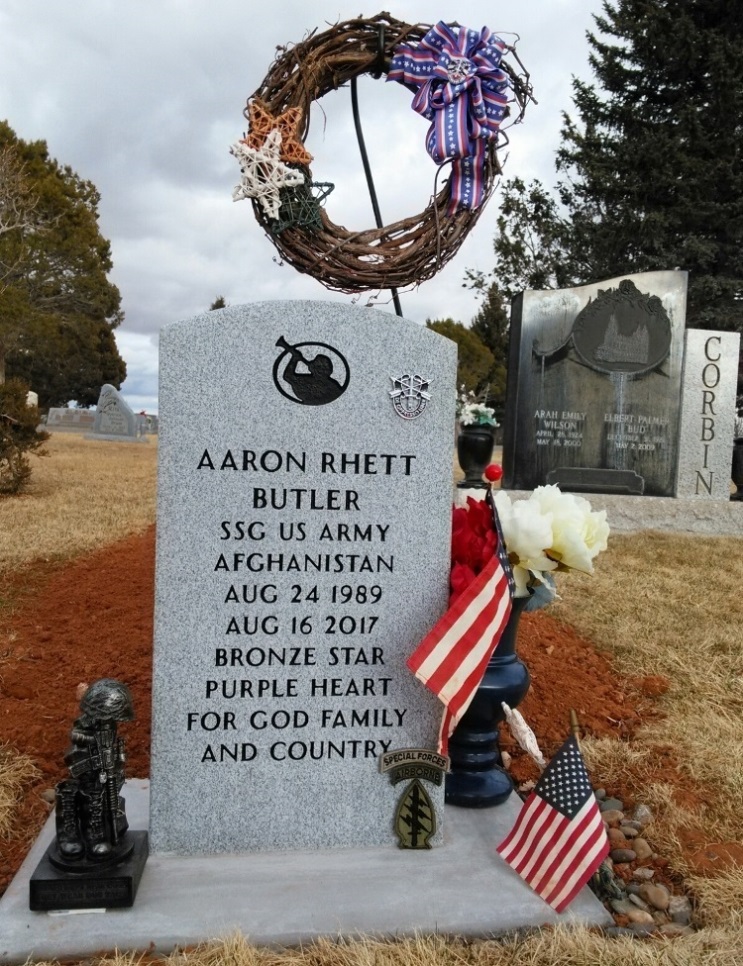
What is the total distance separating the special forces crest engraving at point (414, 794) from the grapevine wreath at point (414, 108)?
183 cm

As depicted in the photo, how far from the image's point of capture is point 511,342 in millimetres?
10070

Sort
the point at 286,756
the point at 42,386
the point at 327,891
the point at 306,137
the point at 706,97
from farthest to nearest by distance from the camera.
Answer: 1. the point at 42,386
2. the point at 706,97
3. the point at 306,137
4. the point at 286,756
5. the point at 327,891

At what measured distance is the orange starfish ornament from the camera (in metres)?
3.18

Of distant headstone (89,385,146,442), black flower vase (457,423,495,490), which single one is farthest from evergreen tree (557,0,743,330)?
distant headstone (89,385,146,442)

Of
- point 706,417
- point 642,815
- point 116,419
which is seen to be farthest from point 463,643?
point 116,419

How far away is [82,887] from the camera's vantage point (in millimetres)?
2357

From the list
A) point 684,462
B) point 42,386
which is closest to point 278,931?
point 684,462

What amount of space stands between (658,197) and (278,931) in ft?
72.8

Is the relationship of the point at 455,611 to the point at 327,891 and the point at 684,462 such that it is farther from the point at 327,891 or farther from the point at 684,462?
the point at 684,462

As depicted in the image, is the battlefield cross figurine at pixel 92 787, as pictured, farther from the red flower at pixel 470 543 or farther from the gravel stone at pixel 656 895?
the gravel stone at pixel 656 895

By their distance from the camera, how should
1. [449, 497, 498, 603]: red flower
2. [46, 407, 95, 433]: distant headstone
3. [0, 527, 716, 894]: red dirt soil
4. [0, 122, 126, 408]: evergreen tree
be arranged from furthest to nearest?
1. [46, 407, 95, 433]: distant headstone
2. [0, 122, 126, 408]: evergreen tree
3. [0, 527, 716, 894]: red dirt soil
4. [449, 497, 498, 603]: red flower

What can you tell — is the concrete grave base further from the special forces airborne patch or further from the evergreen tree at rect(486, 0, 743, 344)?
the evergreen tree at rect(486, 0, 743, 344)

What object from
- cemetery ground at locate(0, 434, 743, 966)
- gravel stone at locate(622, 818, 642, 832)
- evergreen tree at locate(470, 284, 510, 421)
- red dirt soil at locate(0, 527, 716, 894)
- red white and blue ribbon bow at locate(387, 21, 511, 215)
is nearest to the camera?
cemetery ground at locate(0, 434, 743, 966)

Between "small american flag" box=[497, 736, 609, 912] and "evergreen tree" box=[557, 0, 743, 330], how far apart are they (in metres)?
19.4
